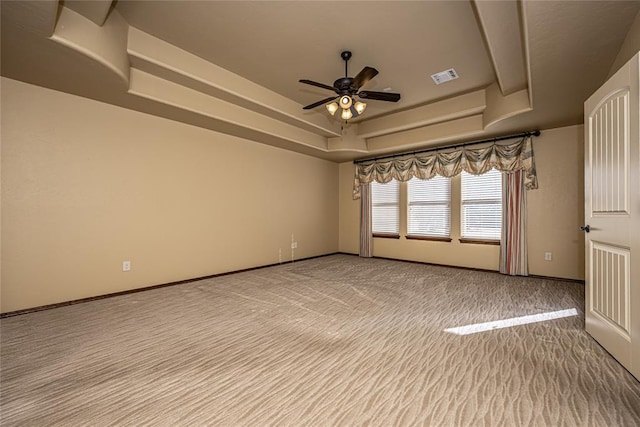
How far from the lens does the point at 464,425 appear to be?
144 cm

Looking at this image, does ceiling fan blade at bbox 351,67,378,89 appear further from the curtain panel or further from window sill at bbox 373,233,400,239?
window sill at bbox 373,233,400,239

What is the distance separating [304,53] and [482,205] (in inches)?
165

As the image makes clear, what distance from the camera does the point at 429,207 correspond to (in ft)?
19.7

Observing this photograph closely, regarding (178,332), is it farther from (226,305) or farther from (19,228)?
(19,228)

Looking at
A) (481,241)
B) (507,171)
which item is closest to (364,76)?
(507,171)

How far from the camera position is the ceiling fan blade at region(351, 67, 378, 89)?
2.85 meters

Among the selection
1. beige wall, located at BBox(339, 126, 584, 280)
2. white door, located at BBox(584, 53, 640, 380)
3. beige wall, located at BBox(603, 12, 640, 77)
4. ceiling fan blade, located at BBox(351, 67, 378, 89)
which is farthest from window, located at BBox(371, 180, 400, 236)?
beige wall, located at BBox(603, 12, 640, 77)

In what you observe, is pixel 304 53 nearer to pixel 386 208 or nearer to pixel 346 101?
pixel 346 101

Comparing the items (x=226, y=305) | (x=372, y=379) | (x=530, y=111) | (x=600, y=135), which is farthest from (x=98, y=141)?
(x=530, y=111)

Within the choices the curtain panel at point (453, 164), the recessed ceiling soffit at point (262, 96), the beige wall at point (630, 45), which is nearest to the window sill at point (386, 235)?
the curtain panel at point (453, 164)

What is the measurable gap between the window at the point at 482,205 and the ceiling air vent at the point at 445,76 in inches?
84.5

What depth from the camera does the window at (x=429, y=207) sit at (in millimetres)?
5779

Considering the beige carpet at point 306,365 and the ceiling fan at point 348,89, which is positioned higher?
the ceiling fan at point 348,89

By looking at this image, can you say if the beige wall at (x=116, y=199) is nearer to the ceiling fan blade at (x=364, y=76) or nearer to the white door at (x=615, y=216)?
the ceiling fan blade at (x=364, y=76)
